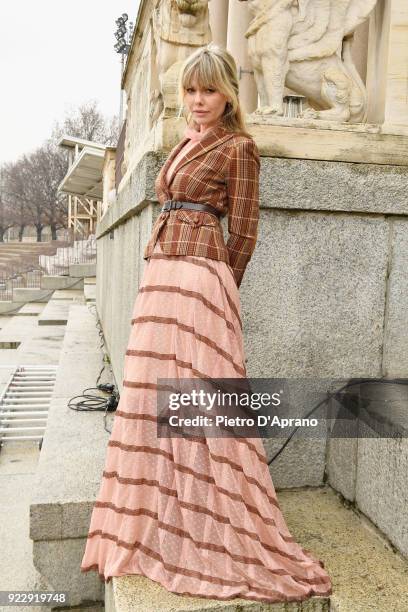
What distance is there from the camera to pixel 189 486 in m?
2.63

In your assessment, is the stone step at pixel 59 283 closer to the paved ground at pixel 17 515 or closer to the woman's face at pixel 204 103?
the paved ground at pixel 17 515

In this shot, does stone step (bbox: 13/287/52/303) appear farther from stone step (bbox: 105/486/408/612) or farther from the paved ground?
stone step (bbox: 105/486/408/612)

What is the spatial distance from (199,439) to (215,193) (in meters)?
1.03

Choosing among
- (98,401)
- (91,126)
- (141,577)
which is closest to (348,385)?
(141,577)

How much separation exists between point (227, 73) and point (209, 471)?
5.30ft


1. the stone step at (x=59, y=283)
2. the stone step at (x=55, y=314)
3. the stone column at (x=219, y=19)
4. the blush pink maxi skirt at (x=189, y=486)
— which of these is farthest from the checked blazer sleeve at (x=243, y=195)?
the stone step at (x=59, y=283)

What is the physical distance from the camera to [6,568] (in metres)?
3.72

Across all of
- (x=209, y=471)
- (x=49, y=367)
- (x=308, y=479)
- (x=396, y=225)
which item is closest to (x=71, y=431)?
(x=308, y=479)

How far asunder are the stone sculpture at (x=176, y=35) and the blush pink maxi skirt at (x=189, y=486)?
4.88 feet

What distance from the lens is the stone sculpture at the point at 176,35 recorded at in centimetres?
380

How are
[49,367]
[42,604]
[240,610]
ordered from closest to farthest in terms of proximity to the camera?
[240,610] < [42,604] < [49,367]

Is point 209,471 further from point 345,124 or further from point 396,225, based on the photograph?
point 345,124

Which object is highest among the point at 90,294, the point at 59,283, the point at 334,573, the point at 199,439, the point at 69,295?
the point at 199,439

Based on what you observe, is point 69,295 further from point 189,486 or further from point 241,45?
point 189,486
